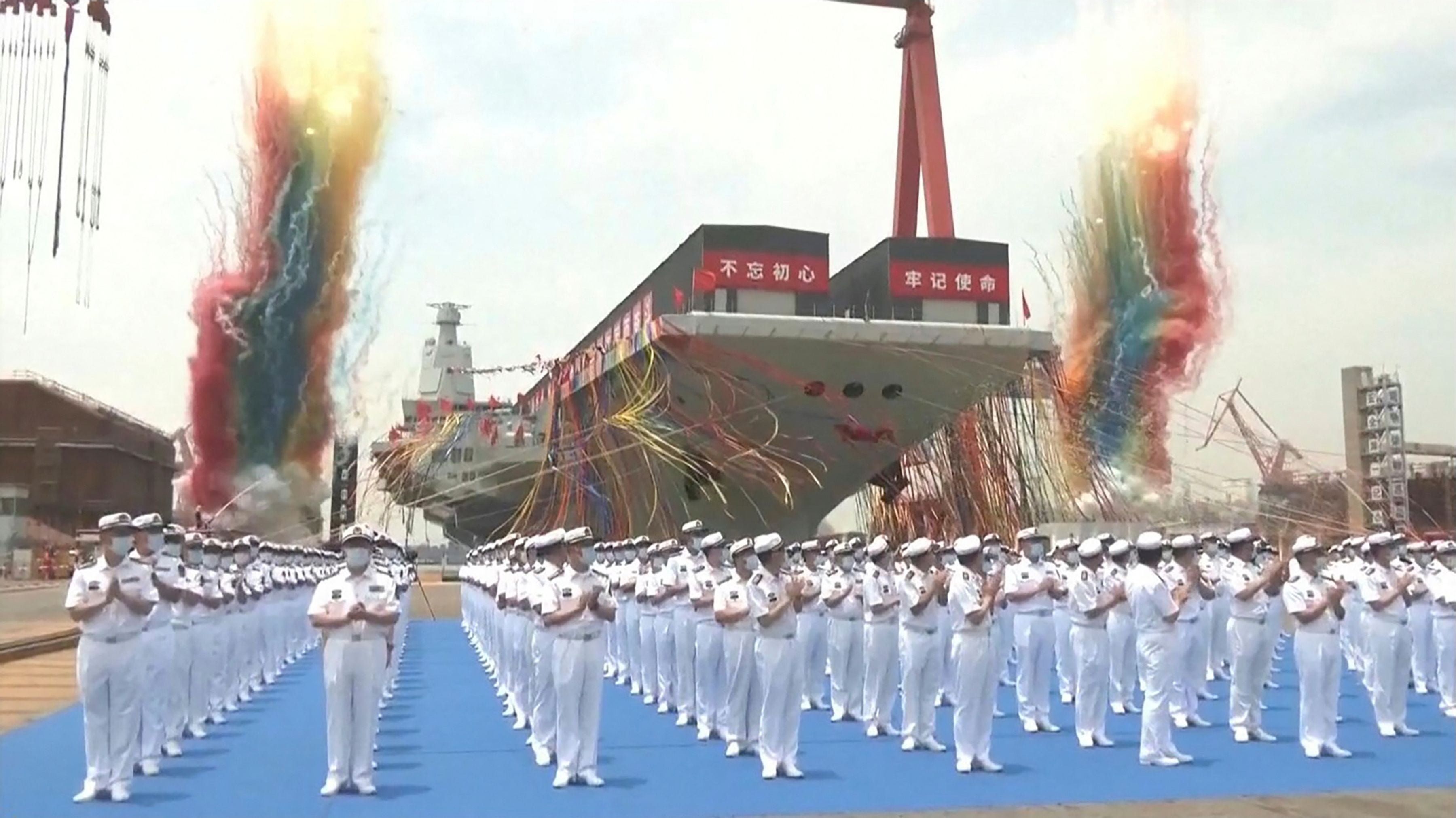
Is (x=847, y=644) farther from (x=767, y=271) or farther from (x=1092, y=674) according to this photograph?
(x=767, y=271)

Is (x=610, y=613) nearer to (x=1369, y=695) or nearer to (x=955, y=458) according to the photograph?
(x=1369, y=695)

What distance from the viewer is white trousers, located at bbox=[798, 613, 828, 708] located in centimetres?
1132

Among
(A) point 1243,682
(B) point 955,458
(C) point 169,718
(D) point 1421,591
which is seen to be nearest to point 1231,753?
(A) point 1243,682

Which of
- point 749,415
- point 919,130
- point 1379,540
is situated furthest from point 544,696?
point 919,130

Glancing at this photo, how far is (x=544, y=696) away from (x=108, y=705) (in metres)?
3.03

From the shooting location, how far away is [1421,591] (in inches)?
502

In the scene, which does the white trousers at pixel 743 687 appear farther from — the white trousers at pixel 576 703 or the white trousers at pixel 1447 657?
the white trousers at pixel 1447 657

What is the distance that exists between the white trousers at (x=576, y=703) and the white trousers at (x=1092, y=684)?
4108 mm

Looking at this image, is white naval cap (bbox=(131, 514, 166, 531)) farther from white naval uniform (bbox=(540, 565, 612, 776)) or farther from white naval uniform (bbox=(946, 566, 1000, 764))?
white naval uniform (bbox=(946, 566, 1000, 764))

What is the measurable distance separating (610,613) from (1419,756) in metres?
6.44

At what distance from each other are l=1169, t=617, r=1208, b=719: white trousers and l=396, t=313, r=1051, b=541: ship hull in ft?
39.7

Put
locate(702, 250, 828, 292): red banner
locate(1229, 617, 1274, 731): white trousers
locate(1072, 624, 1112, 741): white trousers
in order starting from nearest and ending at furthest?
locate(1072, 624, 1112, 741): white trousers
locate(1229, 617, 1274, 731): white trousers
locate(702, 250, 828, 292): red banner

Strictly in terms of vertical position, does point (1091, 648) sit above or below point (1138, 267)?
below

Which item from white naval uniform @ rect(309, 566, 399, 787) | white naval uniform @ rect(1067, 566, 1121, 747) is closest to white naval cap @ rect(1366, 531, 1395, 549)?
white naval uniform @ rect(1067, 566, 1121, 747)
